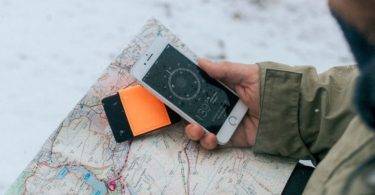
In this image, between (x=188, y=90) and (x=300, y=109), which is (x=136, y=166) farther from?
(x=300, y=109)

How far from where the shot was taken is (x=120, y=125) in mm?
821

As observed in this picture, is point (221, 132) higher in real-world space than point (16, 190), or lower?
lower

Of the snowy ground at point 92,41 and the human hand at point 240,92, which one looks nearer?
the human hand at point 240,92

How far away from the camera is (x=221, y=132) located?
82cm

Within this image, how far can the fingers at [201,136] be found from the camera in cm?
80

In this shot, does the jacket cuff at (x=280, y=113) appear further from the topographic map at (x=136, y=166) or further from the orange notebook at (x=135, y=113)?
the orange notebook at (x=135, y=113)

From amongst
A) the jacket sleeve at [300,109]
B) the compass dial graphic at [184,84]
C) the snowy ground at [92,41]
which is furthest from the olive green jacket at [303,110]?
the snowy ground at [92,41]

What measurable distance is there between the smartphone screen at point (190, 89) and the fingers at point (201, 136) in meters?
0.01

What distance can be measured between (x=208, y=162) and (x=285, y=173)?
0.41 feet

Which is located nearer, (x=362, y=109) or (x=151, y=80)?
(x=362, y=109)

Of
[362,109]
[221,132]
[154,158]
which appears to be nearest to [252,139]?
[221,132]

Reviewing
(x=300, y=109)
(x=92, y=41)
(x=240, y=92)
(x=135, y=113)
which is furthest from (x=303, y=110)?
(x=92, y=41)

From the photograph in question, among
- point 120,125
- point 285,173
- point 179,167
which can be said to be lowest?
point 285,173

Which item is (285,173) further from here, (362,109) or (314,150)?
(362,109)
